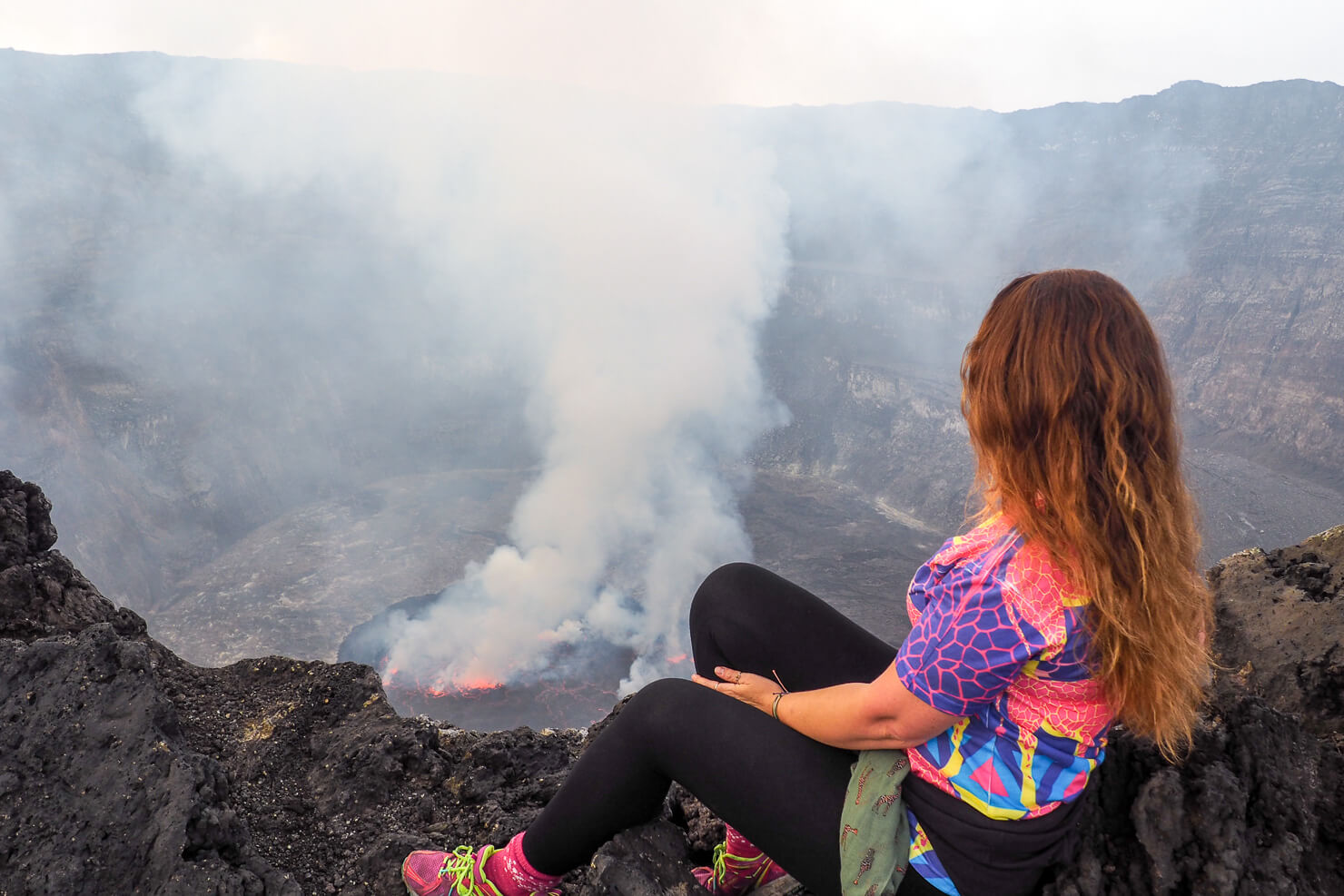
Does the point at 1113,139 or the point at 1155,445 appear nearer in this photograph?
the point at 1155,445

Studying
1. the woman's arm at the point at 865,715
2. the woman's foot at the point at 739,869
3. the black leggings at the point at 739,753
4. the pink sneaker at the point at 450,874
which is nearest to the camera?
the woman's arm at the point at 865,715

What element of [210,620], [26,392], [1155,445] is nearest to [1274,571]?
[1155,445]

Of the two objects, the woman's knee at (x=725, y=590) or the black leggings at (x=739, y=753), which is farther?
the woman's knee at (x=725, y=590)

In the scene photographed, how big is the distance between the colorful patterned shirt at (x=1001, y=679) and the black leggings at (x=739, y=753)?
0.20 metres

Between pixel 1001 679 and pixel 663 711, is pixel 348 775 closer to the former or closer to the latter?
pixel 663 711

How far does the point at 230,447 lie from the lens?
927 inches

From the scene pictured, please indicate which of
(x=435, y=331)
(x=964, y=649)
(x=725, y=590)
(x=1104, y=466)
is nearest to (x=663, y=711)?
(x=725, y=590)

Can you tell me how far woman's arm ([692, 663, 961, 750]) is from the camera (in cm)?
129

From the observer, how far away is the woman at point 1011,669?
120 cm

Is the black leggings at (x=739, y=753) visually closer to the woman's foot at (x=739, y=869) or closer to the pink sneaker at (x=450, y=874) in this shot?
the pink sneaker at (x=450, y=874)

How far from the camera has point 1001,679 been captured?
1.20m

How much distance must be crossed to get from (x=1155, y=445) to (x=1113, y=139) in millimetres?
38576

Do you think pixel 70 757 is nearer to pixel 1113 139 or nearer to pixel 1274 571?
pixel 1274 571

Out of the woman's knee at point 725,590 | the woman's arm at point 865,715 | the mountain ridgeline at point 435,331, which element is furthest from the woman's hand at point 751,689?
the mountain ridgeline at point 435,331
